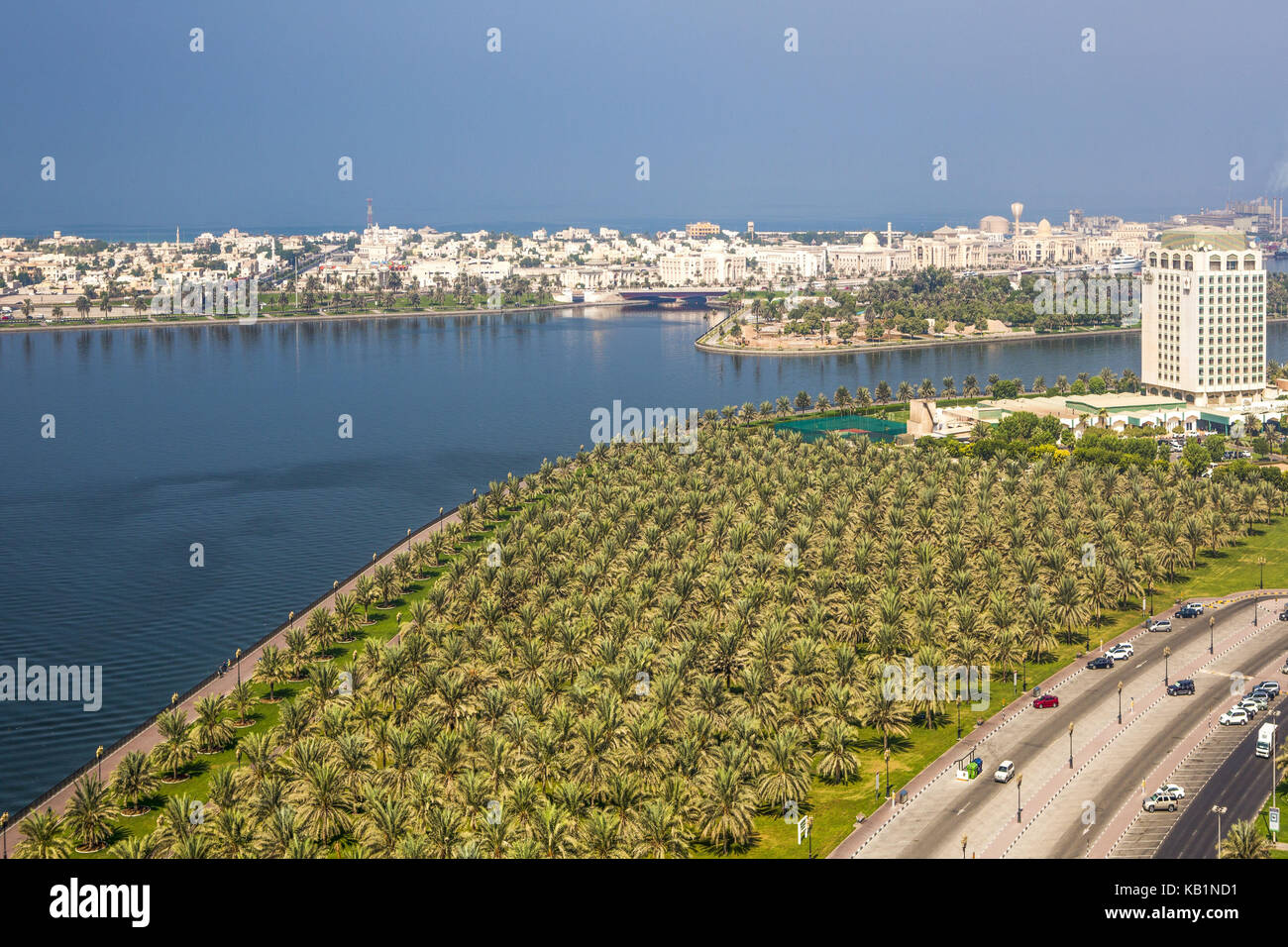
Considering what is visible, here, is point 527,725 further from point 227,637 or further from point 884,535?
point 884,535

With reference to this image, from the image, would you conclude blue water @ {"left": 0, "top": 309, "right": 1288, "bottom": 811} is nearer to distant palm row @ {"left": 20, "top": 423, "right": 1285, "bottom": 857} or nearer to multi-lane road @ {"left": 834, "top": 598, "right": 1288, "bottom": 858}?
distant palm row @ {"left": 20, "top": 423, "right": 1285, "bottom": 857}

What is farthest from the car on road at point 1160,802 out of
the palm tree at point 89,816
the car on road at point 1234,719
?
the palm tree at point 89,816

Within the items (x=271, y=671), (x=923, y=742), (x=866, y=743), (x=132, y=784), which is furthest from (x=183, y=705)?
(x=923, y=742)

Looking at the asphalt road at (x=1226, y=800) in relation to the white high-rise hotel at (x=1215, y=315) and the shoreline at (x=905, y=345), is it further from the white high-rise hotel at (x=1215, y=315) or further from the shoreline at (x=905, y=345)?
the shoreline at (x=905, y=345)

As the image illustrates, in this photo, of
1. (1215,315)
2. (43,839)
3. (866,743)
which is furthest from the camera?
(1215,315)

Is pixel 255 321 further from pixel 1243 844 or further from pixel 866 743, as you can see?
pixel 1243 844

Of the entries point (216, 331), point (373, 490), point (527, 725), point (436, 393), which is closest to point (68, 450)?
point (373, 490)
